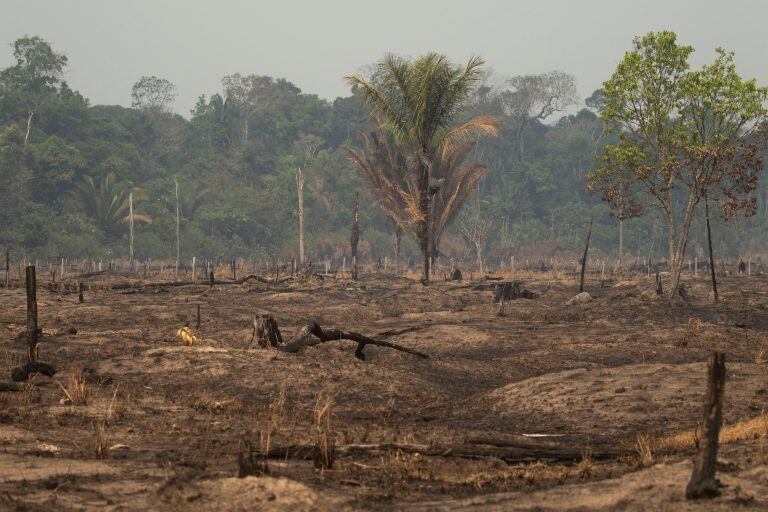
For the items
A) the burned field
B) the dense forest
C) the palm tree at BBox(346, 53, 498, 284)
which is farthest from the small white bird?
the dense forest

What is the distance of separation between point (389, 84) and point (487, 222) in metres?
40.5

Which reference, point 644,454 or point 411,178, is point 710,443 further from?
point 411,178

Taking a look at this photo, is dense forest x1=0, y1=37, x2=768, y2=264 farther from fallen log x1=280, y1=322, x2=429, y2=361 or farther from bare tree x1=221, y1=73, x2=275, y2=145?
fallen log x1=280, y1=322, x2=429, y2=361

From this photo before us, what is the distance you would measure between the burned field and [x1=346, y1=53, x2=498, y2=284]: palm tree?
390 inches

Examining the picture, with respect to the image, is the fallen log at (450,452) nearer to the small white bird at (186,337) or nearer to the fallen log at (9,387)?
the fallen log at (9,387)

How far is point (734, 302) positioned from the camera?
25.4m

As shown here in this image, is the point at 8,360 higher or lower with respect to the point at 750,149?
lower

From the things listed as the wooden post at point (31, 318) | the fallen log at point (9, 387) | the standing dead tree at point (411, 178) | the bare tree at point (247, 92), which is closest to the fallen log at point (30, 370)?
the wooden post at point (31, 318)

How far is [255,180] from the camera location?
249 feet

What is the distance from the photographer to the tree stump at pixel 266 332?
1579 centimetres

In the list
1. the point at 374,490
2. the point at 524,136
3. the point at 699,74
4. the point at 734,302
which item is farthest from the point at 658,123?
the point at 524,136

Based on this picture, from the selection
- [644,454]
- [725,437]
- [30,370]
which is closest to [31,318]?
[30,370]

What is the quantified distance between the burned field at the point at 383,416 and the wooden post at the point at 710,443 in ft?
0.47

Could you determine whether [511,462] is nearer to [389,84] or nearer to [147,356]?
[147,356]
